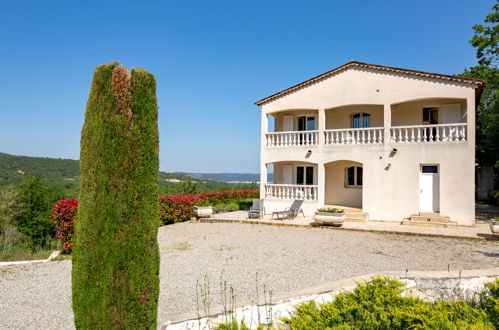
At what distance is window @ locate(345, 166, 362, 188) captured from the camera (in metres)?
17.9

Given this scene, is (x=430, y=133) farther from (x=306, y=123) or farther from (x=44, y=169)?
(x=44, y=169)

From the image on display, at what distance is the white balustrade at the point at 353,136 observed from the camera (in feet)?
51.5

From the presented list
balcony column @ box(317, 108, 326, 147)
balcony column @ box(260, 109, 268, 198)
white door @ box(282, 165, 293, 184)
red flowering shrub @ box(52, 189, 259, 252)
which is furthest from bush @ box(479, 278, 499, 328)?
white door @ box(282, 165, 293, 184)

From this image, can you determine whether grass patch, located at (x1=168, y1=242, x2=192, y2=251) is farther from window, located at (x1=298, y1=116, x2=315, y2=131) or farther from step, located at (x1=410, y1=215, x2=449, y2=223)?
window, located at (x1=298, y1=116, x2=315, y2=131)

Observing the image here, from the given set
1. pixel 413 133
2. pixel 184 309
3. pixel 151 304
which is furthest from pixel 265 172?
pixel 151 304

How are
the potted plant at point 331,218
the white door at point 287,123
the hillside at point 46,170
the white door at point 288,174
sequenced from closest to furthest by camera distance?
1. the potted plant at point 331,218
2. the white door at point 288,174
3. the white door at point 287,123
4. the hillside at point 46,170

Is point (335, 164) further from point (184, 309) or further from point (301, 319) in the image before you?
point (301, 319)

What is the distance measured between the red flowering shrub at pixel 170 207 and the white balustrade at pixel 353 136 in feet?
28.2

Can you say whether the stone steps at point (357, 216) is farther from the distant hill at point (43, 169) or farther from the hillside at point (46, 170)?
the distant hill at point (43, 169)

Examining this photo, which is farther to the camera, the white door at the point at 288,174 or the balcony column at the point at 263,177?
the white door at the point at 288,174

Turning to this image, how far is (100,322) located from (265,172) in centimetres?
1509

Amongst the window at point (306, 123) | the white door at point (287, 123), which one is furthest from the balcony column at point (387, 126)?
the white door at point (287, 123)

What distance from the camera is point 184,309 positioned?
5.36 m

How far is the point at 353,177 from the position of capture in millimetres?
18062
